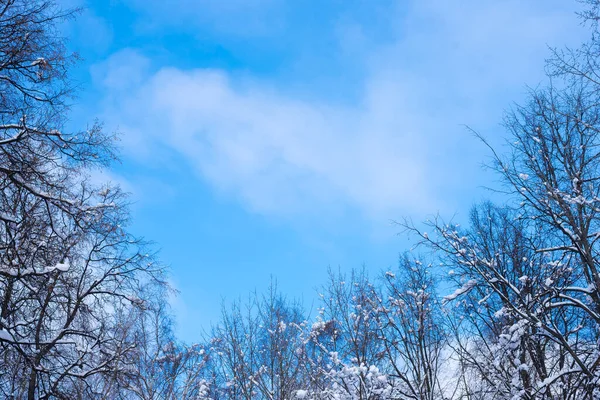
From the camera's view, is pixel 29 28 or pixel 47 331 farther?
pixel 47 331

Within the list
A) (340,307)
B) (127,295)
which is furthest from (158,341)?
(340,307)

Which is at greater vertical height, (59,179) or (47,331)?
(59,179)

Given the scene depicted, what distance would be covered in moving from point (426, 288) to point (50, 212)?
774 cm

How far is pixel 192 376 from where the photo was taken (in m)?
17.6

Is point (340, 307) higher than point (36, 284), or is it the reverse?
point (340, 307)

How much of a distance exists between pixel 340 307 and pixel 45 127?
768 cm

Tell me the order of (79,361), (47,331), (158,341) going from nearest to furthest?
1. (47,331)
2. (79,361)
3. (158,341)


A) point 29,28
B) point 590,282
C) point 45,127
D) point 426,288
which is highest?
point 29,28

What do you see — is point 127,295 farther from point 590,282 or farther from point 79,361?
point 590,282

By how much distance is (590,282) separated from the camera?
7.84 meters

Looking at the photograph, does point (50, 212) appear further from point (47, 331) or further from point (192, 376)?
point (192, 376)

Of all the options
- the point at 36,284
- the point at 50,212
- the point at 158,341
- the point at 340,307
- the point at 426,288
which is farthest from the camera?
the point at 158,341

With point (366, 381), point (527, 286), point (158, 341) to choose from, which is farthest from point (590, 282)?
point (158, 341)

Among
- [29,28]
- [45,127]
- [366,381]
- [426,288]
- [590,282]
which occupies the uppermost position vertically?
[29,28]
